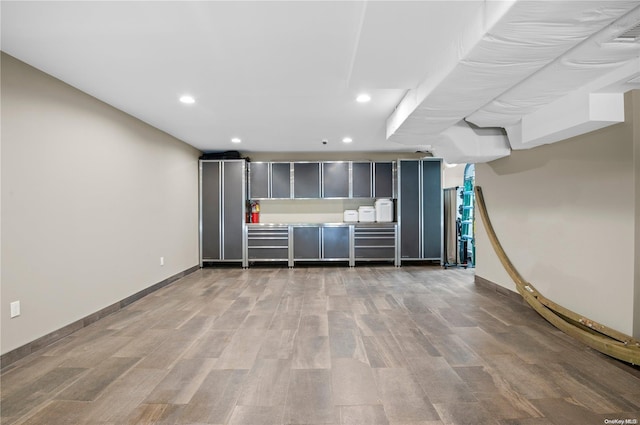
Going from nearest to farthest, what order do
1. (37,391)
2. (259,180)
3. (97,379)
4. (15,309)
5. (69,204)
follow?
(37,391) → (97,379) → (15,309) → (69,204) → (259,180)

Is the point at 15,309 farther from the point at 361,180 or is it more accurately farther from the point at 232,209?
the point at 361,180

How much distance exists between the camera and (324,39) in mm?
2184

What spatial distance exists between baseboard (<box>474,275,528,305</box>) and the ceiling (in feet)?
5.91

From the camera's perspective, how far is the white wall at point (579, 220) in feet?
7.95

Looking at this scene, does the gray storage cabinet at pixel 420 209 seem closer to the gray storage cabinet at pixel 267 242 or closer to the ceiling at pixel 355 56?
the gray storage cabinet at pixel 267 242

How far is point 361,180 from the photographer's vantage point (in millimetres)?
6348

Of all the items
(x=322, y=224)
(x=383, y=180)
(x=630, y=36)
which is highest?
(x=630, y=36)

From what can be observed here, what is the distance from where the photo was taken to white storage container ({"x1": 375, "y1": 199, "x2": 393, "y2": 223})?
6332 mm

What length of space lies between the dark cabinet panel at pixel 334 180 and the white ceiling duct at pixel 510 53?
319 cm

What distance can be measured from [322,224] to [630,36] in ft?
16.1

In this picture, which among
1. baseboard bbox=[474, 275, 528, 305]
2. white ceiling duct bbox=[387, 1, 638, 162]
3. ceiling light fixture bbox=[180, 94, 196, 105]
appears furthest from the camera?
baseboard bbox=[474, 275, 528, 305]

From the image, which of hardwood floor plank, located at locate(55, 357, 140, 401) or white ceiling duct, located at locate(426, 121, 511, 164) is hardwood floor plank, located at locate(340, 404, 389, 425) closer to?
hardwood floor plank, located at locate(55, 357, 140, 401)

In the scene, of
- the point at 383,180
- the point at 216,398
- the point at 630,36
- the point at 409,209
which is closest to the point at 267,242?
the point at 383,180

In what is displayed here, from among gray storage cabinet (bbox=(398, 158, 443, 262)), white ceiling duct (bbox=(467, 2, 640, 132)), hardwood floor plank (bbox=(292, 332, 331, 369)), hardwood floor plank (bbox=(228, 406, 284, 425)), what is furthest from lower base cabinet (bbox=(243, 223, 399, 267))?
hardwood floor plank (bbox=(228, 406, 284, 425))
